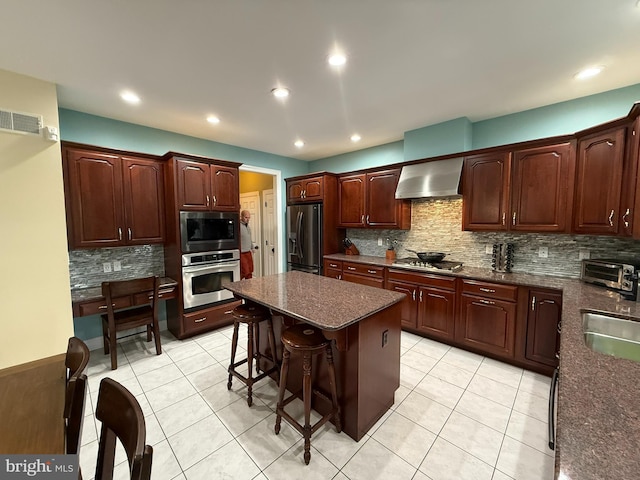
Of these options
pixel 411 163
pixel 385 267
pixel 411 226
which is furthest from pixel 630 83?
pixel 385 267

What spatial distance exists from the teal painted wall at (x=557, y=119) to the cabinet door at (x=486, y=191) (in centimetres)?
42

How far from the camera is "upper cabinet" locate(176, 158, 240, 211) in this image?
3238mm

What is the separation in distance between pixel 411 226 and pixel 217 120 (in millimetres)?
2991

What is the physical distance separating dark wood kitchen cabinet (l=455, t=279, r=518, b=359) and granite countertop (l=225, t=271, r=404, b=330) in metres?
1.26

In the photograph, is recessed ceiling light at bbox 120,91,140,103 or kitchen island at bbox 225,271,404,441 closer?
kitchen island at bbox 225,271,404,441

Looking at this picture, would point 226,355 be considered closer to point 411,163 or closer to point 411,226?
point 411,226

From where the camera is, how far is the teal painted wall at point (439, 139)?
3.19 metres

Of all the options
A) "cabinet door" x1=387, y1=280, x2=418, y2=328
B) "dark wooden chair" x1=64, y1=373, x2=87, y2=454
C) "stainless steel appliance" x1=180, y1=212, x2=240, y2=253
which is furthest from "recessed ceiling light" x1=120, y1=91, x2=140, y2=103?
"cabinet door" x1=387, y1=280, x2=418, y2=328

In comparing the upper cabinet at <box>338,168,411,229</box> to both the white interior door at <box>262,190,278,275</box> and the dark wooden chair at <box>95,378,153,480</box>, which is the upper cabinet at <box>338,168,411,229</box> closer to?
the white interior door at <box>262,190,278,275</box>

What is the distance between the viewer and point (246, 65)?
2.10 m

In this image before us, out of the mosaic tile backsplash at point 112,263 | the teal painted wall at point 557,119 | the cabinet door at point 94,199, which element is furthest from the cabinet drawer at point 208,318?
the teal painted wall at point 557,119

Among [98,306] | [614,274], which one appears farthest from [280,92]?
[614,274]

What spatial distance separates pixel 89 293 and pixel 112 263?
0.49m

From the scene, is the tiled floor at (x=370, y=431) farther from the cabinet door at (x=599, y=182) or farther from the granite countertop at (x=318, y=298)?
the cabinet door at (x=599, y=182)
